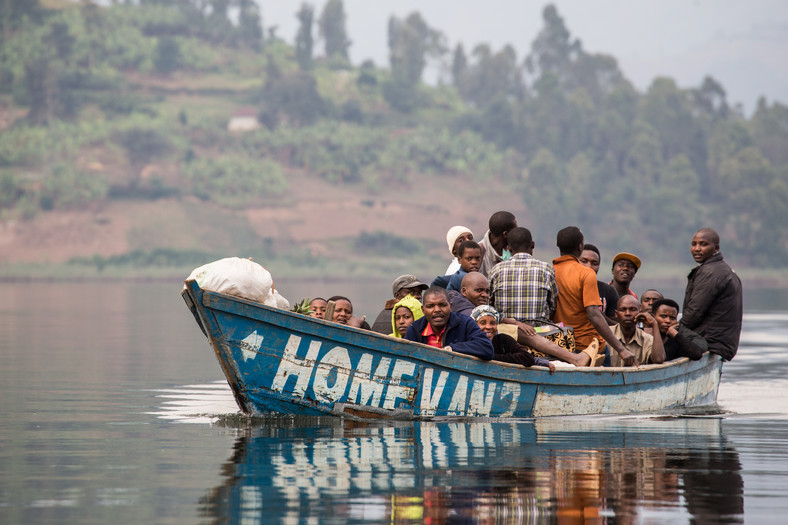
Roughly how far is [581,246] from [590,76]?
14463 cm

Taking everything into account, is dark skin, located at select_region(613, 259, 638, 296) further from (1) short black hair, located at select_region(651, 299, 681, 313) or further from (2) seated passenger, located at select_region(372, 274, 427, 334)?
(2) seated passenger, located at select_region(372, 274, 427, 334)

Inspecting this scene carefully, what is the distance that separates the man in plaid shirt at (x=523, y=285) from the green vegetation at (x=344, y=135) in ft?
281

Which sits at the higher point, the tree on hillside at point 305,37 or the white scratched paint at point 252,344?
the tree on hillside at point 305,37

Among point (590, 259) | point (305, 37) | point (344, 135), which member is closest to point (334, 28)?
point (305, 37)

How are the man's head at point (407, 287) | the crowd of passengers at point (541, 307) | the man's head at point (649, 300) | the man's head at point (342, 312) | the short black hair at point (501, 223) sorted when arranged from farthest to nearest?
the man's head at point (649, 300), the man's head at point (342, 312), the short black hair at point (501, 223), the man's head at point (407, 287), the crowd of passengers at point (541, 307)

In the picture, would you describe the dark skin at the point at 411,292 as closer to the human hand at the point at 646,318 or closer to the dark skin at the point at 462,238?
the dark skin at the point at 462,238

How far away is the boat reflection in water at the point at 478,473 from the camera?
7699mm

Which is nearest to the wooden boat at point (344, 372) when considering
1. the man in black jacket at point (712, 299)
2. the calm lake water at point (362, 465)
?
the calm lake water at point (362, 465)

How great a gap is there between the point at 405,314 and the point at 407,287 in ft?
1.45

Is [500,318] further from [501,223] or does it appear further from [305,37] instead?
[305,37]

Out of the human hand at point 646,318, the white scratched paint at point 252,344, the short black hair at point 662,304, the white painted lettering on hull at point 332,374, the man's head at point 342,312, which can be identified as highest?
the short black hair at point 662,304

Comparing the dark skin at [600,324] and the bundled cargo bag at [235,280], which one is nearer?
the bundled cargo bag at [235,280]

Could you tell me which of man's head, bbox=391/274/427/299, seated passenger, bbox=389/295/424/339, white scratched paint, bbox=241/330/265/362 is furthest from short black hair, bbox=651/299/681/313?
white scratched paint, bbox=241/330/265/362

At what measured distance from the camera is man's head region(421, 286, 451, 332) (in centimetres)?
1109
